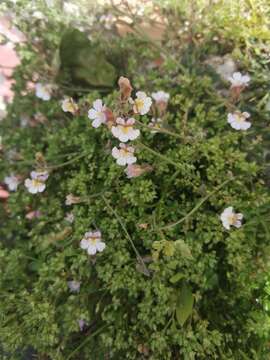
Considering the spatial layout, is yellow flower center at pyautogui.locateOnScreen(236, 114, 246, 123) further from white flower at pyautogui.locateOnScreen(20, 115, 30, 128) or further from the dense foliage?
white flower at pyautogui.locateOnScreen(20, 115, 30, 128)

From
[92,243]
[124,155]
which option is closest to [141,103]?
[124,155]

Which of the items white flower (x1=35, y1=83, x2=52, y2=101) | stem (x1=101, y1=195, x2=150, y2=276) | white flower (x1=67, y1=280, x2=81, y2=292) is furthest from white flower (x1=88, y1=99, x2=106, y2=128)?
white flower (x1=67, y1=280, x2=81, y2=292)

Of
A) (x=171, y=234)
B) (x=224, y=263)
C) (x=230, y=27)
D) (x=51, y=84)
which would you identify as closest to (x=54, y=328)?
(x=171, y=234)

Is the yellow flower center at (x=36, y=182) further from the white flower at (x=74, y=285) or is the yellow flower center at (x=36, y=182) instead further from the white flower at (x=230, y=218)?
the white flower at (x=230, y=218)

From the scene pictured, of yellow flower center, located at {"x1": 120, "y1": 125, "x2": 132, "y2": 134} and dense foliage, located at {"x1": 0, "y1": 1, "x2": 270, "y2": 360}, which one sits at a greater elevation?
yellow flower center, located at {"x1": 120, "y1": 125, "x2": 132, "y2": 134}

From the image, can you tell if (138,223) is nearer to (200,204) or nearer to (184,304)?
(200,204)

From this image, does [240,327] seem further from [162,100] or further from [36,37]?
[36,37]

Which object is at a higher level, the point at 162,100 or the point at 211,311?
the point at 162,100
